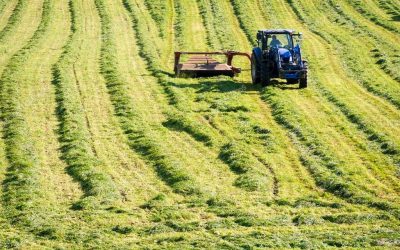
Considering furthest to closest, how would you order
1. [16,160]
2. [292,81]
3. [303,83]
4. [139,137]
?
[292,81] → [303,83] → [139,137] → [16,160]

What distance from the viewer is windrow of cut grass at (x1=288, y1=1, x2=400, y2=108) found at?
2755 cm

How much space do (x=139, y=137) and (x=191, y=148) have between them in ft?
5.54

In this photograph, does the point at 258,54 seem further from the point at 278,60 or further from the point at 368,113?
the point at 368,113

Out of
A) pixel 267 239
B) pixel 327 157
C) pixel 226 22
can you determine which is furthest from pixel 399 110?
pixel 226 22

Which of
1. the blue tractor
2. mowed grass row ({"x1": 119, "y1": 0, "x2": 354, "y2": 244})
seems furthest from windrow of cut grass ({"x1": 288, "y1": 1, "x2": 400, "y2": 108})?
mowed grass row ({"x1": 119, "y1": 0, "x2": 354, "y2": 244})

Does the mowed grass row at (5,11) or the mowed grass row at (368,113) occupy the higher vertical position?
the mowed grass row at (368,113)

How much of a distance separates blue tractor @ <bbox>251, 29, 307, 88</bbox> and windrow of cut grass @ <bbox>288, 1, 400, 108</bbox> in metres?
2.65

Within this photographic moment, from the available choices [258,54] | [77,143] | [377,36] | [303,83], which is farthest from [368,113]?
[377,36]

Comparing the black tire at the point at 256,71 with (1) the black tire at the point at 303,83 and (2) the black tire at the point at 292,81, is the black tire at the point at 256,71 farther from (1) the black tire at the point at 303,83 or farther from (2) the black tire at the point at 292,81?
(1) the black tire at the point at 303,83

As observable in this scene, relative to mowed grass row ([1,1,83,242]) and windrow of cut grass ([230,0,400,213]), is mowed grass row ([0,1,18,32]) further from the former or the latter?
windrow of cut grass ([230,0,400,213])

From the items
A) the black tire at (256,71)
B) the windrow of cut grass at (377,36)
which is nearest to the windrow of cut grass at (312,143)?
the black tire at (256,71)

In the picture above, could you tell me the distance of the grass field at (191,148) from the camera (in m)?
14.9

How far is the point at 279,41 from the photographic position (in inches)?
1112

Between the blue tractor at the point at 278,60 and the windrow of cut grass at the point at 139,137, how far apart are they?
4762 mm
